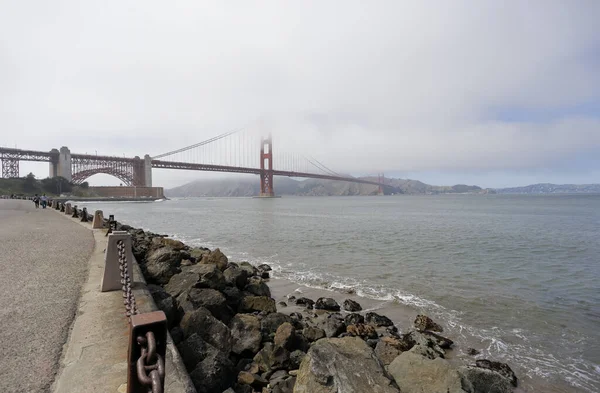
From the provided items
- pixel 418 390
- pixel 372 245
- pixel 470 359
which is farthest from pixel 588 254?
pixel 418 390

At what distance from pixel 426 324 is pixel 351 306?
4.73 ft

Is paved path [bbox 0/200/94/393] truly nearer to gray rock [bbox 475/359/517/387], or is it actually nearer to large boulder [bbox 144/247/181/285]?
large boulder [bbox 144/247/181/285]

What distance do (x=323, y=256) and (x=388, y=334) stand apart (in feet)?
22.5

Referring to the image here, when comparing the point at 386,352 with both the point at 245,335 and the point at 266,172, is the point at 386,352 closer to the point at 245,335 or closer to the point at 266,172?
the point at 245,335

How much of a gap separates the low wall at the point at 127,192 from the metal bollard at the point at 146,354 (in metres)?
80.4

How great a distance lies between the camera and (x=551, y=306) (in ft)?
23.0

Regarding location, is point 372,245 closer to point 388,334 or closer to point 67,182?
point 388,334

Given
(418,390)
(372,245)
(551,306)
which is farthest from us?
(372,245)

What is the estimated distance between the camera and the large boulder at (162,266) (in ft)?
19.9

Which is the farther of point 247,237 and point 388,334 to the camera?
point 247,237

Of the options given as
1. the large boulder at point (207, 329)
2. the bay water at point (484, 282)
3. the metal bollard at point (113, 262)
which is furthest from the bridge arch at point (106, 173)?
the large boulder at point (207, 329)

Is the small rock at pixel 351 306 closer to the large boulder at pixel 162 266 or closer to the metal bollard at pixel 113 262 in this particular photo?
the large boulder at pixel 162 266

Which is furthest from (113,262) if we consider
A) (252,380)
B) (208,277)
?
(252,380)

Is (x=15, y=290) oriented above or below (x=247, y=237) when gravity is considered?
above
